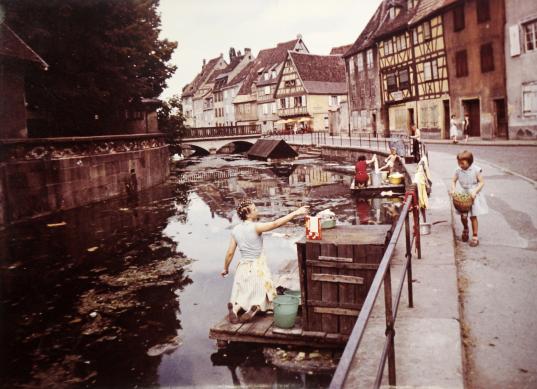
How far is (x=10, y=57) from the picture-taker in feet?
52.5

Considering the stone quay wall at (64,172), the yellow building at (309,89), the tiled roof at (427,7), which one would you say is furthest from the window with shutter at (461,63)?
the yellow building at (309,89)

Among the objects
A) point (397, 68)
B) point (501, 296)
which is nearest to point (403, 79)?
point (397, 68)

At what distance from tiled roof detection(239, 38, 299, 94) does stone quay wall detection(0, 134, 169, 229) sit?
5443 cm

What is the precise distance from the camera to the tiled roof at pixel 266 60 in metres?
74.9

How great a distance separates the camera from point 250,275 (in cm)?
630

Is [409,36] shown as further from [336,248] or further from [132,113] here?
[336,248]

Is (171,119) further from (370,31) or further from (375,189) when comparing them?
(375,189)

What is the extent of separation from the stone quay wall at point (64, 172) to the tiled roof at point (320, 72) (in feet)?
149

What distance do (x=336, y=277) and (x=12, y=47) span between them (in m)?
15.3

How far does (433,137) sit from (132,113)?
20.8 m

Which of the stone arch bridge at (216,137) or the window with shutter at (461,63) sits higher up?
the window with shutter at (461,63)

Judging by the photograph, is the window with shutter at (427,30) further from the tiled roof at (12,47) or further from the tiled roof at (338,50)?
the tiled roof at (338,50)

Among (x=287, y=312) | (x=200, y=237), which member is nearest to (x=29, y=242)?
(x=200, y=237)

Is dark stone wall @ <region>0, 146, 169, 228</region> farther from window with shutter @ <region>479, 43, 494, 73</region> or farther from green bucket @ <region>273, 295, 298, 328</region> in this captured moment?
window with shutter @ <region>479, 43, 494, 73</region>
